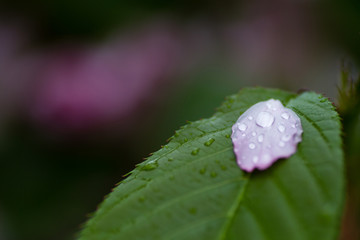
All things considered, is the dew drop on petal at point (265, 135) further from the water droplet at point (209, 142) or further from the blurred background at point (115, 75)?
the blurred background at point (115, 75)

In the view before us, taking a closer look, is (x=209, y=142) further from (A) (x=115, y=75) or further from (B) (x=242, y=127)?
(A) (x=115, y=75)

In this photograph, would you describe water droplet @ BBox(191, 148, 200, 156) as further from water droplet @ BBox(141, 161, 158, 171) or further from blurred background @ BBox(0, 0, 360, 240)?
blurred background @ BBox(0, 0, 360, 240)

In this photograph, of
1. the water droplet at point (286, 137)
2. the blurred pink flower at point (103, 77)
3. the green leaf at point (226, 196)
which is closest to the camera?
the green leaf at point (226, 196)

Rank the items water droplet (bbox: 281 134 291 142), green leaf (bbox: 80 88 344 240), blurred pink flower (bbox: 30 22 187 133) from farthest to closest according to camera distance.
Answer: blurred pink flower (bbox: 30 22 187 133) < water droplet (bbox: 281 134 291 142) < green leaf (bbox: 80 88 344 240)

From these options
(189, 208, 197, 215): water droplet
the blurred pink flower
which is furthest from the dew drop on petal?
the blurred pink flower

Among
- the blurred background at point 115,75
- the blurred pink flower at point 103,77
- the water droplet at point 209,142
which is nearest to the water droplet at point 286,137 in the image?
the water droplet at point 209,142

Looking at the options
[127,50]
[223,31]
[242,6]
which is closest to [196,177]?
[127,50]

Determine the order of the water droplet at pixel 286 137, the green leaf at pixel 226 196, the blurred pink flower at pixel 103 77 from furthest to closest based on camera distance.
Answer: the blurred pink flower at pixel 103 77, the water droplet at pixel 286 137, the green leaf at pixel 226 196
